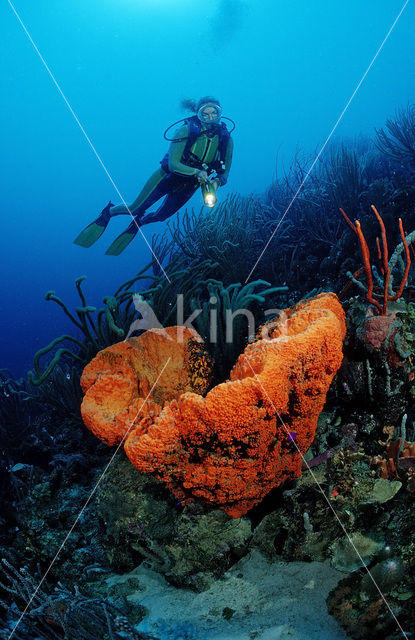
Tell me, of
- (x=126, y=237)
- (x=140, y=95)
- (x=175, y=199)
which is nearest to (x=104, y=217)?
(x=126, y=237)

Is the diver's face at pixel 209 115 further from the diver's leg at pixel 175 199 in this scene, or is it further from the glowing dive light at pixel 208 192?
the glowing dive light at pixel 208 192

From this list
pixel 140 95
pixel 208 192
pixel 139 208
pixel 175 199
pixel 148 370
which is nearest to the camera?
pixel 148 370

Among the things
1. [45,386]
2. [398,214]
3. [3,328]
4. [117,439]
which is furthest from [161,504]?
[3,328]

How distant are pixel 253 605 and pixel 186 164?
7.22m

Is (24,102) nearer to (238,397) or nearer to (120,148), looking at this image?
(120,148)

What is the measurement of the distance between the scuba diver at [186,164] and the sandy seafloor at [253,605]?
590 centimetres

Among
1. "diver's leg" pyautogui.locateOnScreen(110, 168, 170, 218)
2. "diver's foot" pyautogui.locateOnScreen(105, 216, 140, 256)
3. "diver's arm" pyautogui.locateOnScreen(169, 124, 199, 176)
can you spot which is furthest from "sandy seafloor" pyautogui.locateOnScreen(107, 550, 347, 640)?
"diver's leg" pyautogui.locateOnScreen(110, 168, 170, 218)

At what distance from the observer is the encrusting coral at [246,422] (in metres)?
1.46

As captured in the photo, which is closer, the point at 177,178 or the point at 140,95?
the point at 177,178

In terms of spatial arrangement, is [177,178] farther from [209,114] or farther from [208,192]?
[208,192]

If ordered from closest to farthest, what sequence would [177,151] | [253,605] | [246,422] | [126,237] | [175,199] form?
[246,422], [253,605], [177,151], [175,199], [126,237]

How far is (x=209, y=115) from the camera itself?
6.80 m

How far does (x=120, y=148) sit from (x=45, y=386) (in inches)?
4048

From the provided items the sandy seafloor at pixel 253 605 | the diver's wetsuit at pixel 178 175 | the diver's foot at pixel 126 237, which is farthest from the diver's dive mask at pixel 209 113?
the sandy seafloor at pixel 253 605
